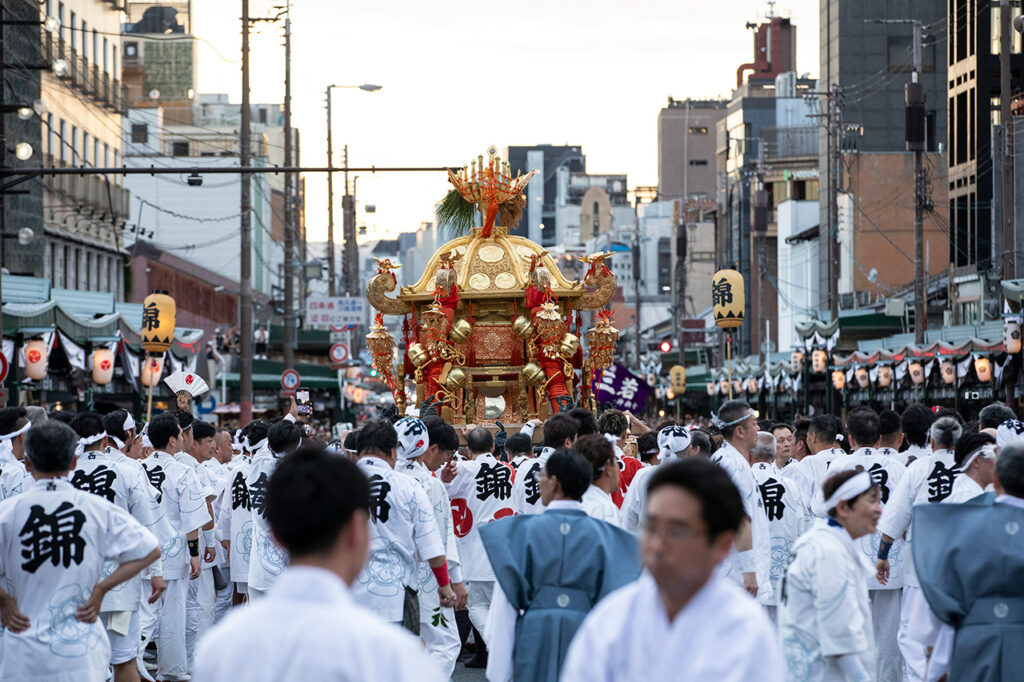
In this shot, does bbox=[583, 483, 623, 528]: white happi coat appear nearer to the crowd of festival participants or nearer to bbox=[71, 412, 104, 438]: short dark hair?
the crowd of festival participants

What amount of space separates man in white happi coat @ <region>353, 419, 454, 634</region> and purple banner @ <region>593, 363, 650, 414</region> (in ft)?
42.6

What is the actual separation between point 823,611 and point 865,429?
5.01 m

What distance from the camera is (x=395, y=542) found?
8.46 m

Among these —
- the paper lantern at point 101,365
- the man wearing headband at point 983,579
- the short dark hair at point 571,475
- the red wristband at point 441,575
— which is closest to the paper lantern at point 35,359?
the paper lantern at point 101,365

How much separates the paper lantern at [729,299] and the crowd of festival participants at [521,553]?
35.6ft

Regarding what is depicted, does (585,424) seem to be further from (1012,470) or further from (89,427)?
(1012,470)

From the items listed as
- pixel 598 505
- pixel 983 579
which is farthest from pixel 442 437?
pixel 983 579

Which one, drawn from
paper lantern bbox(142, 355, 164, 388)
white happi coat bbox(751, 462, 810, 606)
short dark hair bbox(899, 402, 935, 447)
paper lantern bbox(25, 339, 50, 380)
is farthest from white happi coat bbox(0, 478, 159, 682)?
paper lantern bbox(142, 355, 164, 388)

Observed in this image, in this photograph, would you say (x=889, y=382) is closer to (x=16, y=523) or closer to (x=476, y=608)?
(x=476, y=608)

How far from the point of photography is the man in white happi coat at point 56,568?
6906 millimetres

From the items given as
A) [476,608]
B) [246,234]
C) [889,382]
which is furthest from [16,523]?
[889,382]

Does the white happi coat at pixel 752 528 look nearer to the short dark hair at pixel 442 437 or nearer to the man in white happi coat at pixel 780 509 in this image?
the man in white happi coat at pixel 780 509

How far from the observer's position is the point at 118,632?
8633 mm

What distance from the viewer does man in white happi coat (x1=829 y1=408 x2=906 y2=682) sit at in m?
10.1
